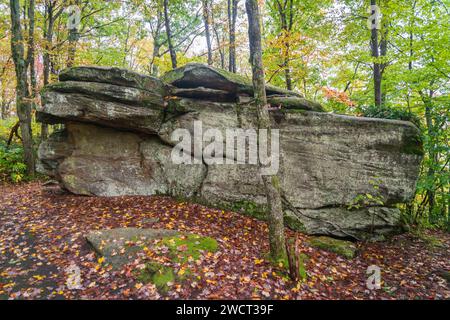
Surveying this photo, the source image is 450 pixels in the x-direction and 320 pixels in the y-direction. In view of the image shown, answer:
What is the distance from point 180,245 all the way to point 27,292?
120 inches

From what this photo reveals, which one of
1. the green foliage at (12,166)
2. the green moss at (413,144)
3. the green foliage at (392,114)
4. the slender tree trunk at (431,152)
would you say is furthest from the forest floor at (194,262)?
the green foliage at (12,166)

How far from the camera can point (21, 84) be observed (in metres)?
12.4

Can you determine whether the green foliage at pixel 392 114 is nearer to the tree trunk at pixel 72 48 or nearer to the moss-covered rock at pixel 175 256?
the moss-covered rock at pixel 175 256

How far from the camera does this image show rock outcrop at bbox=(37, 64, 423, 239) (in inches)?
325

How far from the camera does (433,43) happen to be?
10.0 m

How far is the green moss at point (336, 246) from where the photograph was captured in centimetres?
729

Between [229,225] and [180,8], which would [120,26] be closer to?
[180,8]

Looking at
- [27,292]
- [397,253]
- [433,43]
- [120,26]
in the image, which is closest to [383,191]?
[397,253]

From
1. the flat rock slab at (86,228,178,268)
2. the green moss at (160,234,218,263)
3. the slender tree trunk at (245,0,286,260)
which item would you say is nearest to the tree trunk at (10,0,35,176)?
the flat rock slab at (86,228,178,268)

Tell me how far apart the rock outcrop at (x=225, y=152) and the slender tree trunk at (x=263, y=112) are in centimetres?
261

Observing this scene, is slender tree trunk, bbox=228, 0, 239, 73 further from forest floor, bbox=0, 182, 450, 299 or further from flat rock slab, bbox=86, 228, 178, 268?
flat rock slab, bbox=86, 228, 178, 268

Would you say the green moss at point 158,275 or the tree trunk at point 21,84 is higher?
the tree trunk at point 21,84

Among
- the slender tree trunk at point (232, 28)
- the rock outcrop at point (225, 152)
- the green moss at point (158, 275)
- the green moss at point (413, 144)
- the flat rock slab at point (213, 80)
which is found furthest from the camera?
the slender tree trunk at point (232, 28)

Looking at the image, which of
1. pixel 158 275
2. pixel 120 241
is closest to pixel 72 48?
pixel 120 241
